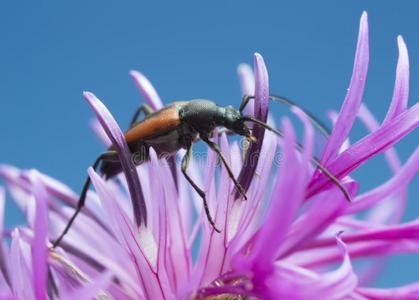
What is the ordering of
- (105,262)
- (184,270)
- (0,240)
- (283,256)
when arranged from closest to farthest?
(283,256) < (184,270) < (0,240) < (105,262)

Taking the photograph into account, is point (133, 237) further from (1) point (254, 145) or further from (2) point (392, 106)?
(2) point (392, 106)

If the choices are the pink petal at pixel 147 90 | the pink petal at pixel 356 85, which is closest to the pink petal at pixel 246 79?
the pink petal at pixel 147 90

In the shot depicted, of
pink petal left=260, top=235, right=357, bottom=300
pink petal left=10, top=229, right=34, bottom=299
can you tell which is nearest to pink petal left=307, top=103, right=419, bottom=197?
pink petal left=260, top=235, right=357, bottom=300

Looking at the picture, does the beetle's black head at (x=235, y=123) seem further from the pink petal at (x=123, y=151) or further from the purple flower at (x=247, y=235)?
the pink petal at (x=123, y=151)

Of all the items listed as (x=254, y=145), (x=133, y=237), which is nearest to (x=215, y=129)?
(x=254, y=145)

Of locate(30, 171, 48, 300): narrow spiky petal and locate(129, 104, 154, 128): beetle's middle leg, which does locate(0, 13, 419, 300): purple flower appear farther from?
locate(129, 104, 154, 128): beetle's middle leg
